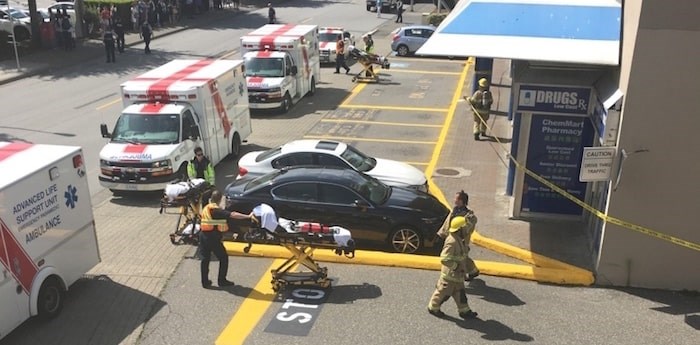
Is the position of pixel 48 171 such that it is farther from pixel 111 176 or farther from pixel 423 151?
pixel 423 151

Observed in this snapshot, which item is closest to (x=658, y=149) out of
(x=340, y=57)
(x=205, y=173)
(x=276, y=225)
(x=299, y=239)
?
(x=299, y=239)

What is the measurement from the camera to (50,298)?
30.6 ft

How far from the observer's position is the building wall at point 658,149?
A: 920 cm

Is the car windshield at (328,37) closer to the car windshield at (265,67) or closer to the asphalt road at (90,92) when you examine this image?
the asphalt road at (90,92)

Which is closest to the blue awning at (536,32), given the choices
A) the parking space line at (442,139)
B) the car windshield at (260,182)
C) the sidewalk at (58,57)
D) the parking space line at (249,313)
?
the car windshield at (260,182)

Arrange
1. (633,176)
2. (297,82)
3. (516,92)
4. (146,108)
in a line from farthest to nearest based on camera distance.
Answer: (297,82) → (146,108) → (516,92) → (633,176)

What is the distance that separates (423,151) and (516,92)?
19.5ft

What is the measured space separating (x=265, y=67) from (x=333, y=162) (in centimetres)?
990

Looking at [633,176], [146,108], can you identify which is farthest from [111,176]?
[633,176]

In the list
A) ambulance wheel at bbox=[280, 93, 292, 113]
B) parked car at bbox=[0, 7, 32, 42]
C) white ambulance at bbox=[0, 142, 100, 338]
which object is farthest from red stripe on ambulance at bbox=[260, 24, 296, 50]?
parked car at bbox=[0, 7, 32, 42]

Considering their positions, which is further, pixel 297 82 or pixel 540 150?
pixel 297 82

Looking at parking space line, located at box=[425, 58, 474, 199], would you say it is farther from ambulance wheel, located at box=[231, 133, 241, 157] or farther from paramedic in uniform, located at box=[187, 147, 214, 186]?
ambulance wheel, located at box=[231, 133, 241, 157]

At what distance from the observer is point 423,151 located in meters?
18.0

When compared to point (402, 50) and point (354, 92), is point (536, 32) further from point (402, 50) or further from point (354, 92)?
point (402, 50)
